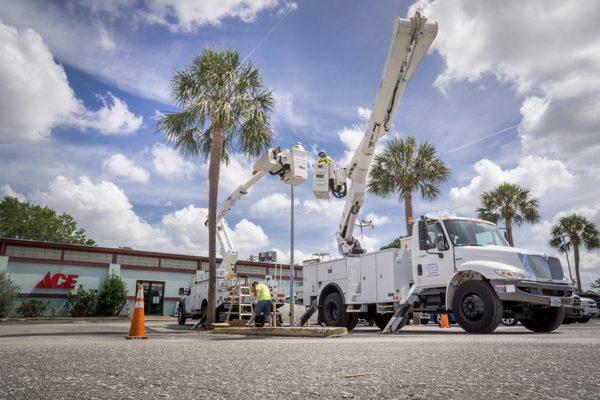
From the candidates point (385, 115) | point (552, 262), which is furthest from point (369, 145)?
point (552, 262)

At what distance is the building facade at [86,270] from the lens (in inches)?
1098

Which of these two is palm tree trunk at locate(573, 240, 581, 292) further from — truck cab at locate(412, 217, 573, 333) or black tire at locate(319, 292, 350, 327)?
black tire at locate(319, 292, 350, 327)

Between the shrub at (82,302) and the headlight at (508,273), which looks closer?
the headlight at (508,273)

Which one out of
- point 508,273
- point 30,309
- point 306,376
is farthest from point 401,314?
point 30,309

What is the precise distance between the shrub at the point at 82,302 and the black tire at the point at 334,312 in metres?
20.4

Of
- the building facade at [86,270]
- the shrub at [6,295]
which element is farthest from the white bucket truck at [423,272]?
the shrub at [6,295]

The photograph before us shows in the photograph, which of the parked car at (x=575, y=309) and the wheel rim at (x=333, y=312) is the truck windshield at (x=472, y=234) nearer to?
the parked car at (x=575, y=309)

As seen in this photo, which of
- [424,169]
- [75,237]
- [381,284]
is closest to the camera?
[381,284]

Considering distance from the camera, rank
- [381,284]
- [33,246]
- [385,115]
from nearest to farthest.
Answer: [381,284]
[385,115]
[33,246]

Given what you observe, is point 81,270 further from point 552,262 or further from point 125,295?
point 552,262

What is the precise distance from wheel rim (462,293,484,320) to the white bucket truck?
21 millimetres

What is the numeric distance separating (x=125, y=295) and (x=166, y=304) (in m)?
3.77

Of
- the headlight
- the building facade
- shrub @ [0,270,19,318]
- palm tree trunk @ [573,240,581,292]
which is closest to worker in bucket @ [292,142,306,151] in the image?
the headlight

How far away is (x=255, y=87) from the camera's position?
60.5 feet
